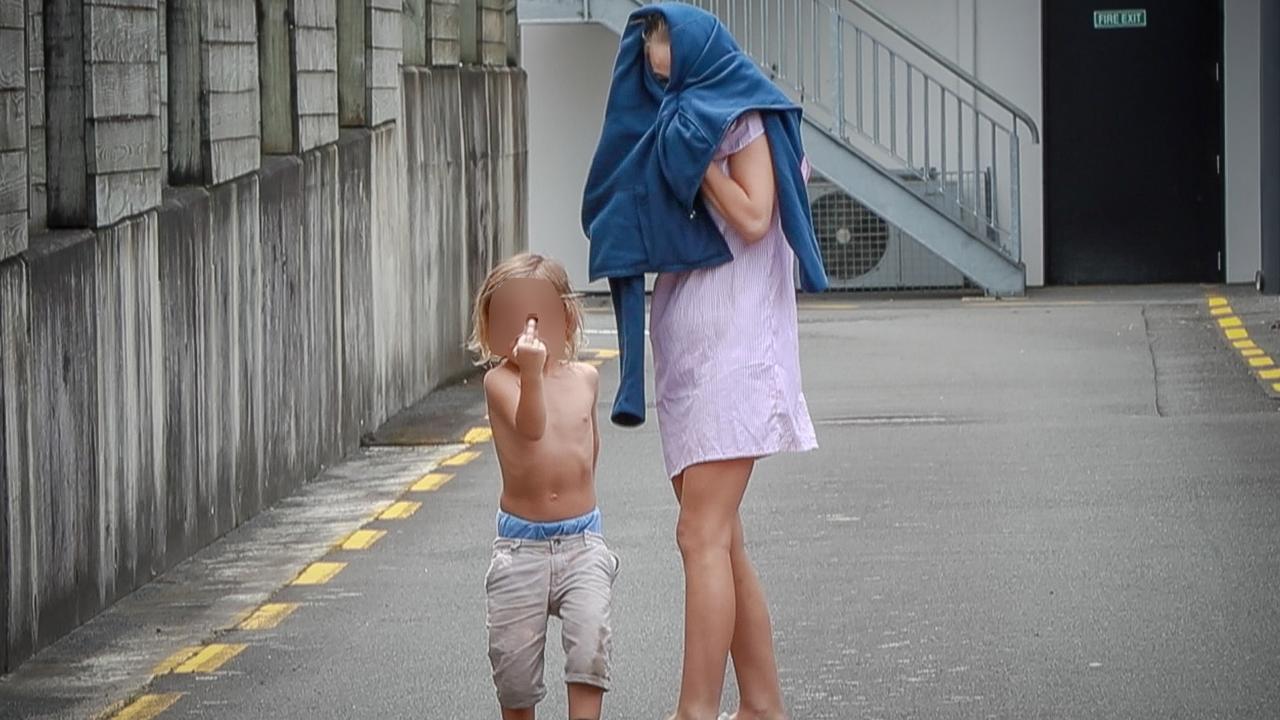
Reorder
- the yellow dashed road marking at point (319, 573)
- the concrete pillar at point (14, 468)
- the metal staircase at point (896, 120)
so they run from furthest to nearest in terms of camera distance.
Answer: the metal staircase at point (896, 120), the yellow dashed road marking at point (319, 573), the concrete pillar at point (14, 468)

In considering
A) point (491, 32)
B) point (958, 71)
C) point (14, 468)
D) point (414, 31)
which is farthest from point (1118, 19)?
point (14, 468)

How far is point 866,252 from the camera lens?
907 inches

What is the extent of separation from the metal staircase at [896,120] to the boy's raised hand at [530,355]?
14.9m

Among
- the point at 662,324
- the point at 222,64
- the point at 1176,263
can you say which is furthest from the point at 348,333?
the point at 1176,263

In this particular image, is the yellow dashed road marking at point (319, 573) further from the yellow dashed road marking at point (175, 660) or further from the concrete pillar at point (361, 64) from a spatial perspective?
the concrete pillar at point (361, 64)

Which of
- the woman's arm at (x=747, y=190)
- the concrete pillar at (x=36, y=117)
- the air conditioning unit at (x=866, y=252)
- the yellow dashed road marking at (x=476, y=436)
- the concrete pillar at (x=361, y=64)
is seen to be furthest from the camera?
the air conditioning unit at (x=866, y=252)

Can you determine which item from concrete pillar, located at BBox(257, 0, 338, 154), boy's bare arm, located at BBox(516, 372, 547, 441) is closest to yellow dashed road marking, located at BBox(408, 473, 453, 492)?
concrete pillar, located at BBox(257, 0, 338, 154)

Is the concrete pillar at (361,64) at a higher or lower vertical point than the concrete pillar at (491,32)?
lower

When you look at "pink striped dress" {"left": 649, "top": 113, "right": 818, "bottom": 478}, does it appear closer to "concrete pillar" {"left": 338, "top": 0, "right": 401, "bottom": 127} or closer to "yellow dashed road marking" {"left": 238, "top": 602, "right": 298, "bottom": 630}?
"yellow dashed road marking" {"left": 238, "top": 602, "right": 298, "bottom": 630}

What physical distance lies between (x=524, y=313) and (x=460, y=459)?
6.82 meters

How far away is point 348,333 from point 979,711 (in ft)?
21.6

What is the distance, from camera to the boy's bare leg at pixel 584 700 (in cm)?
609

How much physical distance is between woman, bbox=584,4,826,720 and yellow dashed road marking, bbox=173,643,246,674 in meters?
1.93

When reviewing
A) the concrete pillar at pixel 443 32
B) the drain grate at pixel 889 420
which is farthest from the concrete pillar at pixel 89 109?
the concrete pillar at pixel 443 32
